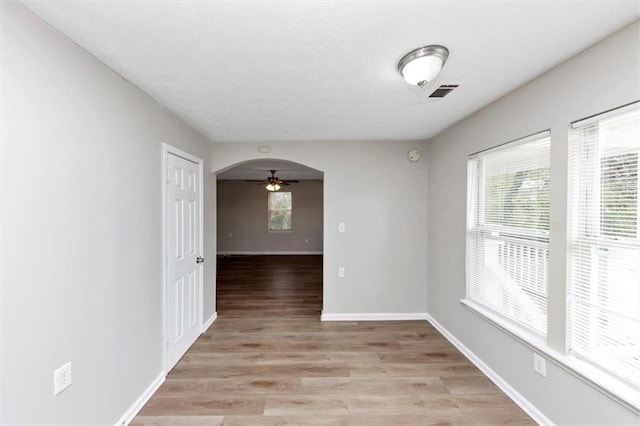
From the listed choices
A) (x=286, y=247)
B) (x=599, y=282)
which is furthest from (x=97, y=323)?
(x=286, y=247)

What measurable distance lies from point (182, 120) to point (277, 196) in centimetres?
686

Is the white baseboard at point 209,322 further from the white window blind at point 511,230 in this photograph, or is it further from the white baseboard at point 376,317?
the white window blind at point 511,230

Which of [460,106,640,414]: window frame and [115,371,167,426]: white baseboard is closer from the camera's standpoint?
[460,106,640,414]: window frame

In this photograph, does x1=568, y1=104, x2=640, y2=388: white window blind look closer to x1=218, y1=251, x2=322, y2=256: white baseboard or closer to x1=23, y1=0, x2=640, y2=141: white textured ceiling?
x1=23, y1=0, x2=640, y2=141: white textured ceiling

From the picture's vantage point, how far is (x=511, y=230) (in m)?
2.36

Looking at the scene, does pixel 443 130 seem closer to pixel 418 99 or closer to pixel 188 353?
pixel 418 99

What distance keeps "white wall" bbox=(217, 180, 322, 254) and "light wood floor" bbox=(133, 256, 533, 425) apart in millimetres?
5597

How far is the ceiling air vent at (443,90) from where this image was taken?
6.78 ft

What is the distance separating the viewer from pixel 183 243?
2.90 meters

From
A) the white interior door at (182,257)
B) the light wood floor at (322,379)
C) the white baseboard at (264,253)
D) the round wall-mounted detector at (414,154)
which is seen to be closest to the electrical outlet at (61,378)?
the light wood floor at (322,379)

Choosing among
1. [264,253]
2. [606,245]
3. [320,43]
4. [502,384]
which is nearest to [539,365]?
[502,384]

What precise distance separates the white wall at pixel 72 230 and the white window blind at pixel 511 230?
8.96 ft

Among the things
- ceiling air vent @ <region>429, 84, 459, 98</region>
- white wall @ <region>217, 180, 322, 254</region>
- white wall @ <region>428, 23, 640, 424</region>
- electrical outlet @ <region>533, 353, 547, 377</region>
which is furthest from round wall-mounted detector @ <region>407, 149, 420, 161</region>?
white wall @ <region>217, 180, 322, 254</region>

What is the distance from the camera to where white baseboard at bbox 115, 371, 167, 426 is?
1.96m
